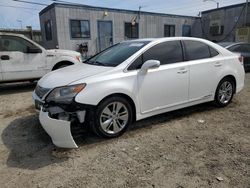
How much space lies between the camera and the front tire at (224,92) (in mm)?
5004

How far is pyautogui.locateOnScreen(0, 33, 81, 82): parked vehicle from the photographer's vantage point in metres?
6.95

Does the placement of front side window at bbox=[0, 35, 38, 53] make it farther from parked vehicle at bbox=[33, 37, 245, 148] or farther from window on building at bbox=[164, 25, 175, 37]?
window on building at bbox=[164, 25, 175, 37]

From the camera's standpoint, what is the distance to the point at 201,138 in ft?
12.1

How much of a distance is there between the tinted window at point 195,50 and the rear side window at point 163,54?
0.16m

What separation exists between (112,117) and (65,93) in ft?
2.62

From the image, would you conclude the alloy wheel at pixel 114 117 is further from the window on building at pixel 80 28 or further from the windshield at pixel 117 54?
the window on building at pixel 80 28

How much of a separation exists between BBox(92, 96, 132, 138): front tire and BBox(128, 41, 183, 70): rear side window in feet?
2.05

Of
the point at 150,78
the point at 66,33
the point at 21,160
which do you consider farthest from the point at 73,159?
the point at 66,33

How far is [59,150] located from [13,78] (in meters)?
4.59

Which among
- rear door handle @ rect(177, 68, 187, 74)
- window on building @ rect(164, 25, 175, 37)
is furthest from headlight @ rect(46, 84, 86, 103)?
window on building @ rect(164, 25, 175, 37)

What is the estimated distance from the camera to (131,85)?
12.4 feet

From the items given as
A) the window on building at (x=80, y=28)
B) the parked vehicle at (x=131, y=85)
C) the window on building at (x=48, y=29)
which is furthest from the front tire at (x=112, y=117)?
the window on building at (x=48, y=29)

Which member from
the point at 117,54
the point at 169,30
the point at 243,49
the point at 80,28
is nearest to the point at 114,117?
the point at 117,54

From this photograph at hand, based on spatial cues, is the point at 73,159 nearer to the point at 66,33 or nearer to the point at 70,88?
the point at 70,88
